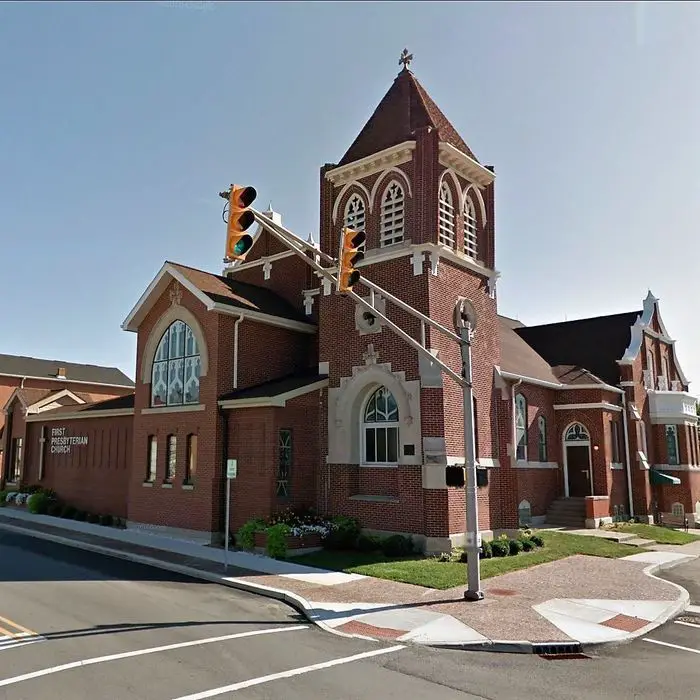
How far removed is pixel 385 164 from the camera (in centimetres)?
1953

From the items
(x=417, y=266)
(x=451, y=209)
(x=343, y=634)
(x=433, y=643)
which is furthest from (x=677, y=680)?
(x=451, y=209)

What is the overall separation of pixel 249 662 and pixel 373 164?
15214 mm

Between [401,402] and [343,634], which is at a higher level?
[401,402]

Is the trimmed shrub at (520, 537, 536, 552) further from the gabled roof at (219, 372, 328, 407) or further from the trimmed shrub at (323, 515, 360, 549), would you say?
the gabled roof at (219, 372, 328, 407)

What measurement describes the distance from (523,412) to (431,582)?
1263 cm

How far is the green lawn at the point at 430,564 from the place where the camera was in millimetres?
13742

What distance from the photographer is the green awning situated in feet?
90.0

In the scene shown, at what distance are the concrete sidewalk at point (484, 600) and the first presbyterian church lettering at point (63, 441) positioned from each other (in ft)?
31.5

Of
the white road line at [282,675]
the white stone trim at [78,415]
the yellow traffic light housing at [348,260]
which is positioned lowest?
the white road line at [282,675]

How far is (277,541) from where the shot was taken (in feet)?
54.3

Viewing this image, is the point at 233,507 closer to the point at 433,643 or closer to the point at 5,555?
the point at 5,555

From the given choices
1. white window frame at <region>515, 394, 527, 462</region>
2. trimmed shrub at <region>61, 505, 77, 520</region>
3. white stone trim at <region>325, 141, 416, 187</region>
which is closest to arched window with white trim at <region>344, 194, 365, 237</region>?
white stone trim at <region>325, 141, 416, 187</region>

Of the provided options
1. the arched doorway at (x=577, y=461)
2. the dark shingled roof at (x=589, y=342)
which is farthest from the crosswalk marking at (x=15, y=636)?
the dark shingled roof at (x=589, y=342)

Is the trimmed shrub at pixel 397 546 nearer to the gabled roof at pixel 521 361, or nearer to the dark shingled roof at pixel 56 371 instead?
the gabled roof at pixel 521 361
